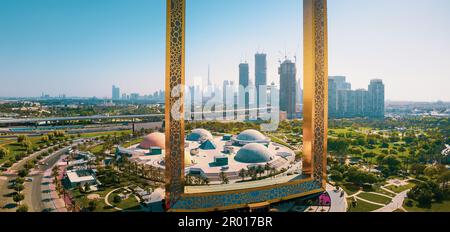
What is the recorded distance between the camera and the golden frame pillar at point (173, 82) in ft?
35.9

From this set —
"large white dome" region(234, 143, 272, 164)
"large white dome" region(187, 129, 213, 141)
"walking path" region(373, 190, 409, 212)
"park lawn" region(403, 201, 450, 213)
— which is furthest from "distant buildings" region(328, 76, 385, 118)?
"park lawn" region(403, 201, 450, 213)

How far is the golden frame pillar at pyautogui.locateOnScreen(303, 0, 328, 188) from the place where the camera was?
44.5 feet

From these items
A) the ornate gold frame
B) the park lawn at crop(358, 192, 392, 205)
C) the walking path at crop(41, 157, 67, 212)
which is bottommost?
the park lawn at crop(358, 192, 392, 205)

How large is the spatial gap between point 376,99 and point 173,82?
73.4 meters

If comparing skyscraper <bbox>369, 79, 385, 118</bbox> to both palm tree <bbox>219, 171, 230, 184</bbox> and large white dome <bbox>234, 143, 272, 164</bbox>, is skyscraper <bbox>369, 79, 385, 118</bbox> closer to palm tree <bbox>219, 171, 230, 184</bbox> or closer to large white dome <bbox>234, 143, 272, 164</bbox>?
large white dome <bbox>234, 143, 272, 164</bbox>

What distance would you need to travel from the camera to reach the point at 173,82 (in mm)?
11031

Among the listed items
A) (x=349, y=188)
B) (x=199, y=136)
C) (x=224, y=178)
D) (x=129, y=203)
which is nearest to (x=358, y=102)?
(x=199, y=136)

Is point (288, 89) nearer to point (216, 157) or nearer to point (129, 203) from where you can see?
point (216, 157)

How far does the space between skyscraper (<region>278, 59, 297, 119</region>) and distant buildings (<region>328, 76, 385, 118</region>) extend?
12193 millimetres

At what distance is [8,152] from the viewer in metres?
25.2

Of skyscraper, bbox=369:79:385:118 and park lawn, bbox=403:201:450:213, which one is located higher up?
skyscraper, bbox=369:79:385:118

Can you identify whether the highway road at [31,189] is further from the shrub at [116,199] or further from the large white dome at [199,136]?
the large white dome at [199,136]

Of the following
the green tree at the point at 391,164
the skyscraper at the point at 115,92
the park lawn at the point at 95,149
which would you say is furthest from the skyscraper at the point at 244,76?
the skyscraper at the point at 115,92
